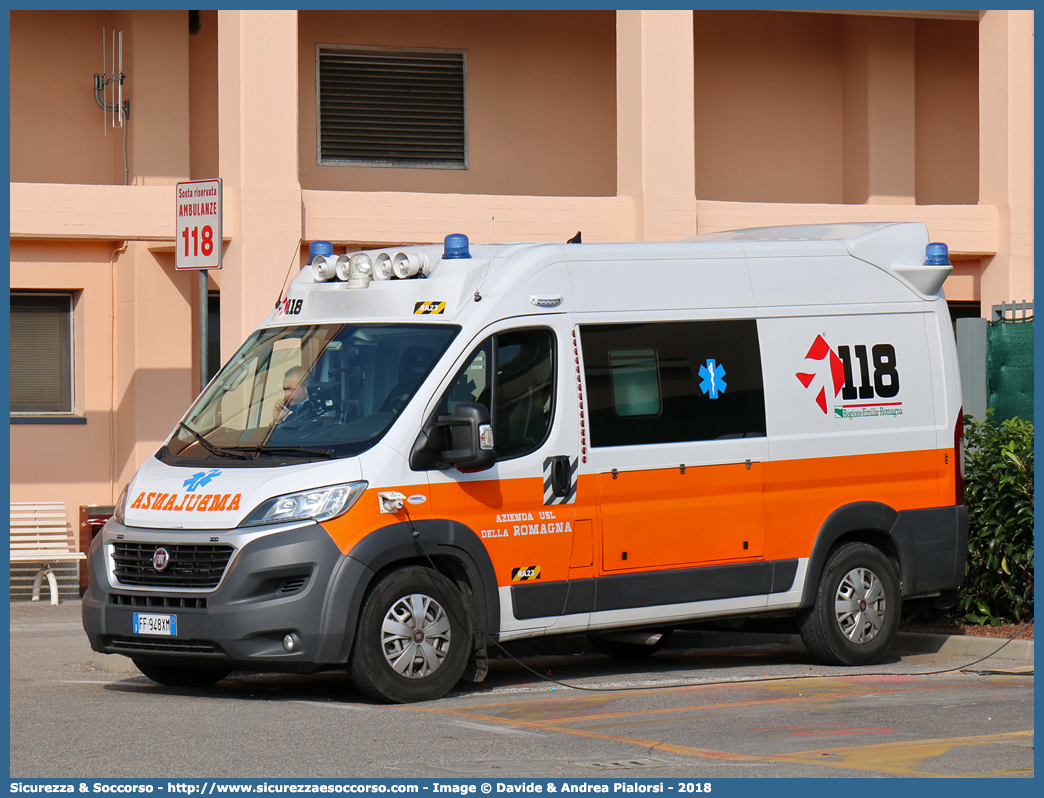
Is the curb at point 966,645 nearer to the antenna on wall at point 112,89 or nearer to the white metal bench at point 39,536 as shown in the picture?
the white metal bench at point 39,536

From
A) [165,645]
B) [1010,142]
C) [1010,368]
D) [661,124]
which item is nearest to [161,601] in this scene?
[165,645]

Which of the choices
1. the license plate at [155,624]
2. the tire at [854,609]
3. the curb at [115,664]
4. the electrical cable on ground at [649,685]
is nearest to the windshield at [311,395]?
the electrical cable on ground at [649,685]

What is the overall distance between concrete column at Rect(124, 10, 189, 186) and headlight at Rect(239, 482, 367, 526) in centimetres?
901

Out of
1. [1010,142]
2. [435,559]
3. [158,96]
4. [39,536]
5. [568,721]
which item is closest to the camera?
[568,721]

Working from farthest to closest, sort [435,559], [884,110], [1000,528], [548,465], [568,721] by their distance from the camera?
[884,110], [1000,528], [548,465], [435,559], [568,721]

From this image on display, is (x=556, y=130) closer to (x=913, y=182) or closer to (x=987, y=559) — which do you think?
(x=913, y=182)

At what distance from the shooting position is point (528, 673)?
35.9 ft

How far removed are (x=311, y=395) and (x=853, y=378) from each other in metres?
3.72

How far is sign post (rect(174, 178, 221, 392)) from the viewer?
11.4 metres

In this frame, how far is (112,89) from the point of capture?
1748 centimetres

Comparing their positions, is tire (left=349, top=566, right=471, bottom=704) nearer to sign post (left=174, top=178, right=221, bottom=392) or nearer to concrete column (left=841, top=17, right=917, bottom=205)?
sign post (left=174, top=178, right=221, bottom=392)

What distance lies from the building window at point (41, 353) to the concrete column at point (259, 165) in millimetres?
2757

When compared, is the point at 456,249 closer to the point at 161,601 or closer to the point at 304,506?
the point at 304,506

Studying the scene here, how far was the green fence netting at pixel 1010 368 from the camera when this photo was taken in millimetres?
13594
